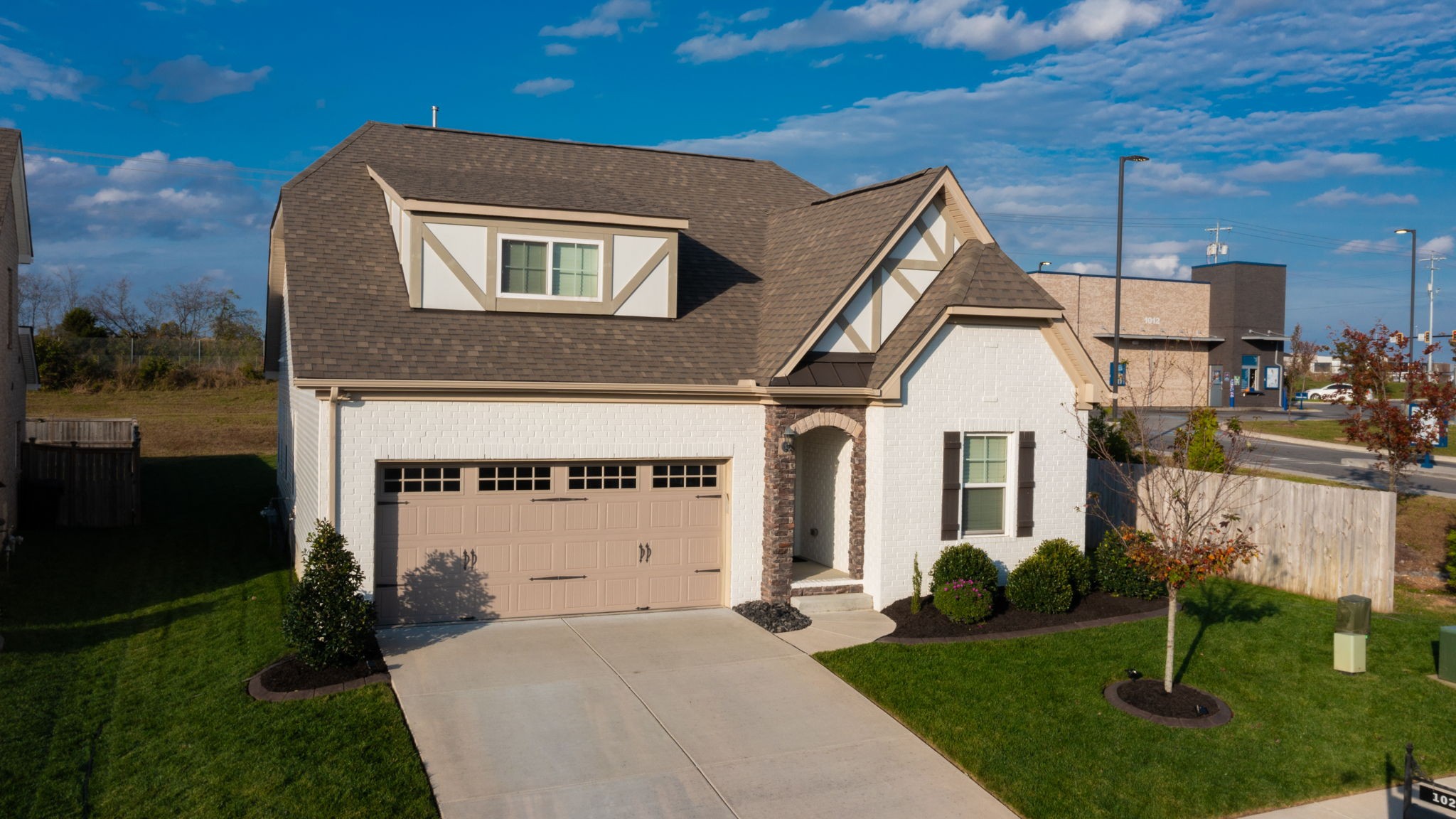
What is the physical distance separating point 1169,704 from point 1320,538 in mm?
6649

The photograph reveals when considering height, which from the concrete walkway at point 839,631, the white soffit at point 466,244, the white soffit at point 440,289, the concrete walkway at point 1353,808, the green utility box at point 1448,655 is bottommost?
the concrete walkway at point 1353,808

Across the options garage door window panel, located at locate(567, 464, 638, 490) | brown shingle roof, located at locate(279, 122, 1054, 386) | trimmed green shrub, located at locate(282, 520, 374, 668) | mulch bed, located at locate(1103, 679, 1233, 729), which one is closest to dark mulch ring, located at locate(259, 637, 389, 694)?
trimmed green shrub, located at locate(282, 520, 374, 668)

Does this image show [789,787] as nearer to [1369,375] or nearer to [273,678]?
[273,678]

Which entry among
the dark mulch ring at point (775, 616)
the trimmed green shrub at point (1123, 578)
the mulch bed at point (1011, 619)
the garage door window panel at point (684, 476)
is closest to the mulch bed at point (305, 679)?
the garage door window panel at point (684, 476)

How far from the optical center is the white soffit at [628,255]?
1574cm

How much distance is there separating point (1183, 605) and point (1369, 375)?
32.0 feet

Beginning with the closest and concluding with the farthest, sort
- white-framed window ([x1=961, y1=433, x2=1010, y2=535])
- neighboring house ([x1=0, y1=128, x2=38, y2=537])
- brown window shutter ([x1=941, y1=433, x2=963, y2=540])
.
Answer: brown window shutter ([x1=941, y1=433, x2=963, y2=540]), white-framed window ([x1=961, y1=433, x2=1010, y2=535]), neighboring house ([x1=0, y1=128, x2=38, y2=537])

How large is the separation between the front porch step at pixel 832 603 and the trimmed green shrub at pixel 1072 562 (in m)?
2.75

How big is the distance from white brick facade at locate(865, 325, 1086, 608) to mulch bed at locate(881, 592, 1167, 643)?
634mm

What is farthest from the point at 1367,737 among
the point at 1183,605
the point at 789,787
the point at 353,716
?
the point at 353,716

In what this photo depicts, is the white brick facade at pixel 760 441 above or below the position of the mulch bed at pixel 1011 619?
above

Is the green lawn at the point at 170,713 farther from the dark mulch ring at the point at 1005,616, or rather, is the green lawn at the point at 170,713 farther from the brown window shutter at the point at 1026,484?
the brown window shutter at the point at 1026,484

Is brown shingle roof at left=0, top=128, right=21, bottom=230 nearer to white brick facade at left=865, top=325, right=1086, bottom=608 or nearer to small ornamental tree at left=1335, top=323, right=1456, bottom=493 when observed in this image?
white brick facade at left=865, top=325, right=1086, bottom=608

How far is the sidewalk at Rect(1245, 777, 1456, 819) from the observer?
28.0 feet
